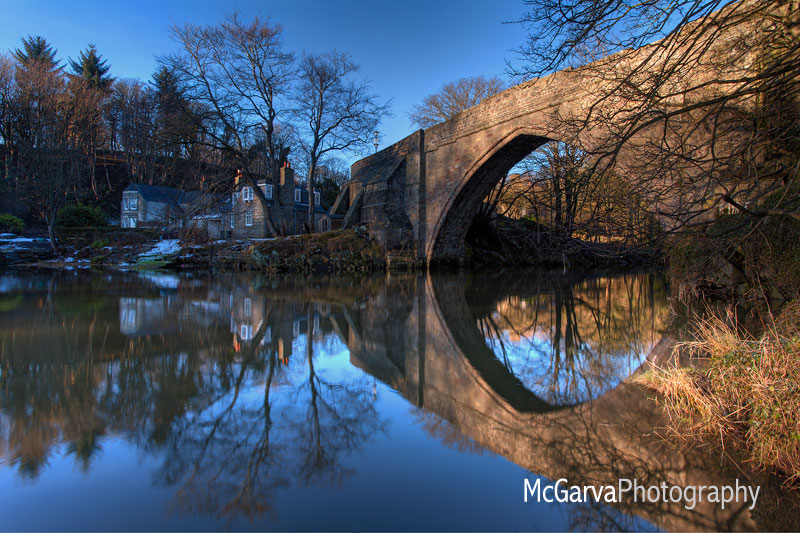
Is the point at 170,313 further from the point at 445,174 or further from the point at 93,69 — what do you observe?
the point at 93,69

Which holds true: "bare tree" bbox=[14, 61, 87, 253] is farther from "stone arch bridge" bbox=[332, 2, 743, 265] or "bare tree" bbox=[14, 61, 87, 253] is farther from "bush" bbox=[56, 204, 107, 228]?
"stone arch bridge" bbox=[332, 2, 743, 265]

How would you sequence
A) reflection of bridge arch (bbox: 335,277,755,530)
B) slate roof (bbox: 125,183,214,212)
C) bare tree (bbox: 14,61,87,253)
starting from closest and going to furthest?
reflection of bridge arch (bbox: 335,277,755,530)
bare tree (bbox: 14,61,87,253)
slate roof (bbox: 125,183,214,212)

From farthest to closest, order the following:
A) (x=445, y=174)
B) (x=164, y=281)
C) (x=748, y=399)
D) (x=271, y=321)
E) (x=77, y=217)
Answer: (x=77, y=217) → (x=445, y=174) → (x=164, y=281) → (x=271, y=321) → (x=748, y=399)

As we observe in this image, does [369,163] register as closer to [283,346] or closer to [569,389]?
[283,346]

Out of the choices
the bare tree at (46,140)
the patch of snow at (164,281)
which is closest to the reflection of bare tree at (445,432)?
the patch of snow at (164,281)

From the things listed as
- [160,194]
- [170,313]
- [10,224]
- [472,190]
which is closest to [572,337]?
[170,313]

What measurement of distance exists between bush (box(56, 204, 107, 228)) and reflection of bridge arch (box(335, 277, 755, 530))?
29.0m

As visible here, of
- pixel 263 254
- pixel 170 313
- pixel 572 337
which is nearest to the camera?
pixel 572 337

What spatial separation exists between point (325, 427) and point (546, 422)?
1.53 m

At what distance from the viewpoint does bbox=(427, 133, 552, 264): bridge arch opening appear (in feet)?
52.7

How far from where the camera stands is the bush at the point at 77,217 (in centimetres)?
2742

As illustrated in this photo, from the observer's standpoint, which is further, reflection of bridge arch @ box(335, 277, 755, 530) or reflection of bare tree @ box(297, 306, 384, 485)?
reflection of bare tree @ box(297, 306, 384, 485)

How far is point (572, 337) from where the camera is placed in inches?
234

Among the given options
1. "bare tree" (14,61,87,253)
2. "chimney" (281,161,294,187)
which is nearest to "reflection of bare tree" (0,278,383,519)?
"bare tree" (14,61,87,253)
